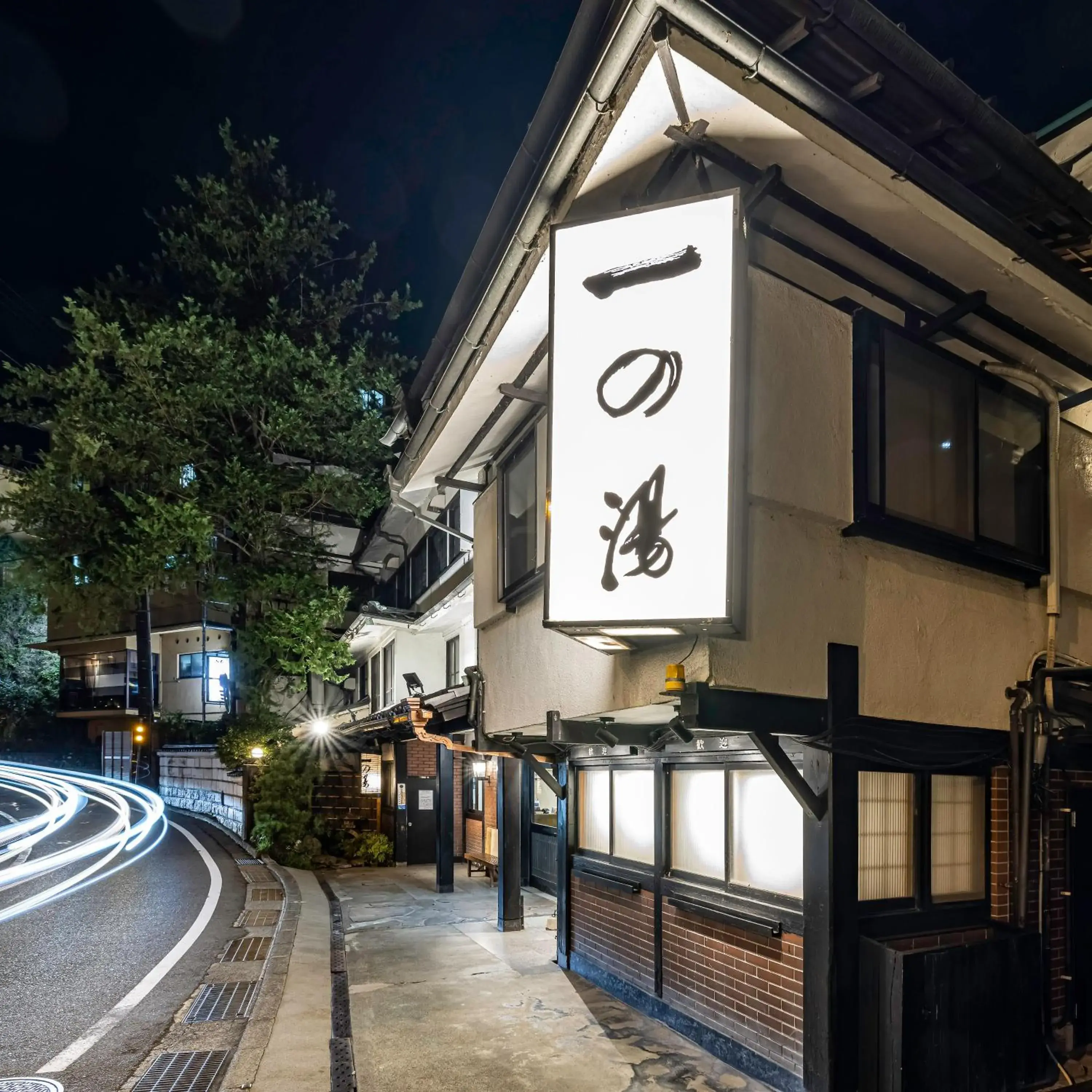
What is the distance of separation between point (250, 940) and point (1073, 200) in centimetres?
1205

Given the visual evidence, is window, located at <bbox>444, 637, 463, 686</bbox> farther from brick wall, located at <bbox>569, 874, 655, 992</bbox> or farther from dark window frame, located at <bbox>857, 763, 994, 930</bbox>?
dark window frame, located at <bbox>857, 763, 994, 930</bbox>

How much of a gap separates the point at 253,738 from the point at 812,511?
1841 cm

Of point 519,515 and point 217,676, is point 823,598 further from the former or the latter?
point 217,676

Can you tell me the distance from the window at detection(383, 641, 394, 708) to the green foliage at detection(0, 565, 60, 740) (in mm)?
24674

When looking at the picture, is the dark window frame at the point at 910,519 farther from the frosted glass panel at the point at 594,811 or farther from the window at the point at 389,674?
the window at the point at 389,674

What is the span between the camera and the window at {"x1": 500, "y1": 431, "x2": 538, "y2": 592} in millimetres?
8539

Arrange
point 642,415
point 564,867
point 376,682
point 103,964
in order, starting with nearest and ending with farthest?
point 642,415, point 103,964, point 564,867, point 376,682

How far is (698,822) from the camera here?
7852 mm

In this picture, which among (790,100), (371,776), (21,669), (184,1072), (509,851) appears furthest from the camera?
(21,669)

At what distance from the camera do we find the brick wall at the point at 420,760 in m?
20.4

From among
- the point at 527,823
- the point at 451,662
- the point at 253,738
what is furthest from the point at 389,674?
the point at 527,823

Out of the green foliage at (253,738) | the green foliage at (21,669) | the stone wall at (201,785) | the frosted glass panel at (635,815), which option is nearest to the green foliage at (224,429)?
the green foliage at (253,738)

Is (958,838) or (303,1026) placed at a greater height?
(958,838)

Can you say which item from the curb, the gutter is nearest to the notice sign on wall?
the curb
